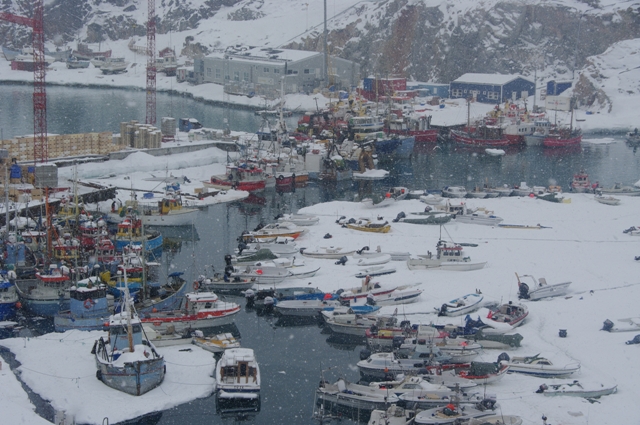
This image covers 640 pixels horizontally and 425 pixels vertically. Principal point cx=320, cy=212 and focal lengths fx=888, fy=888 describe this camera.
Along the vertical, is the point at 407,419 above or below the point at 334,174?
below

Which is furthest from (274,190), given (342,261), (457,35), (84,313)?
(457,35)

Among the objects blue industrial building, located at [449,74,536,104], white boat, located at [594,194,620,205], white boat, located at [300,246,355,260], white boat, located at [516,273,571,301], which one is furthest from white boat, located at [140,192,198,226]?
blue industrial building, located at [449,74,536,104]

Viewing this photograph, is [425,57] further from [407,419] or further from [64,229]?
[407,419]

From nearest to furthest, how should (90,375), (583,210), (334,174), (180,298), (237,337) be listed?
(90,375) → (237,337) → (180,298) → (583,210) → (334,174)

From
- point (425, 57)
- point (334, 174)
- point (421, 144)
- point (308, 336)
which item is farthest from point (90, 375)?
point (425, 57)

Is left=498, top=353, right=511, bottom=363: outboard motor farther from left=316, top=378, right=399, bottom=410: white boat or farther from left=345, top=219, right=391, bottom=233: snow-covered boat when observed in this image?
left=345, top=219, right=391, bottom=233: snow-covered boat

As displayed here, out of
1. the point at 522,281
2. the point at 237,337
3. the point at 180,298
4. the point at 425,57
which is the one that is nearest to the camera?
the point at 237,337

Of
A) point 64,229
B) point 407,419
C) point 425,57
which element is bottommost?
point 407,419
